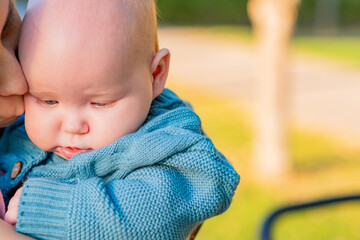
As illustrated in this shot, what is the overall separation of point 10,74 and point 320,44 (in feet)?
57.1

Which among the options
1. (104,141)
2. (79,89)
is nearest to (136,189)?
(104,141)

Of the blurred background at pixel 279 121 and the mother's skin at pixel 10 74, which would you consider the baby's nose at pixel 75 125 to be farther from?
the blurred background at pixel 279 121

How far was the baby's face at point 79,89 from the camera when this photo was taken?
1.49 meters

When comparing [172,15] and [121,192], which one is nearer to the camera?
[121,192]

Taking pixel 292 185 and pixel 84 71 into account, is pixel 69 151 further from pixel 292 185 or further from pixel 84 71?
pixel 292 185

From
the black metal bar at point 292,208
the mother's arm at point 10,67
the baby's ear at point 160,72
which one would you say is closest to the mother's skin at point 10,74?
the mother's arm at point 10,67

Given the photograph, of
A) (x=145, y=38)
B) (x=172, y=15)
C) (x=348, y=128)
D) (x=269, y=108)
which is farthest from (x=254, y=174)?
(x=172, y=15)

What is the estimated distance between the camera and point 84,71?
1.49 m

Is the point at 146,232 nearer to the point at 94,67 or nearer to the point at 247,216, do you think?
the point at 94,67

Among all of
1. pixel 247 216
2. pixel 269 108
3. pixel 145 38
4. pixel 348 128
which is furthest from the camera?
pixel 348 128

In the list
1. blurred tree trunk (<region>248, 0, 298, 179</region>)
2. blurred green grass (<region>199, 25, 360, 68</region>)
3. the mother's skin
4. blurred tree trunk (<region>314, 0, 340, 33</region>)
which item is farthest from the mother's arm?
blurred tree trunk (<region>314, 0, 340, 33</region>)

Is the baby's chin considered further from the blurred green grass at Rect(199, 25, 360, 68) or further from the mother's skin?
the blurred green grass at Rect(199, 25, 360, 68)

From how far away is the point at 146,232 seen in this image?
145 centimetres

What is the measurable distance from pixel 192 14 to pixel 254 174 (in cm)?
1887
